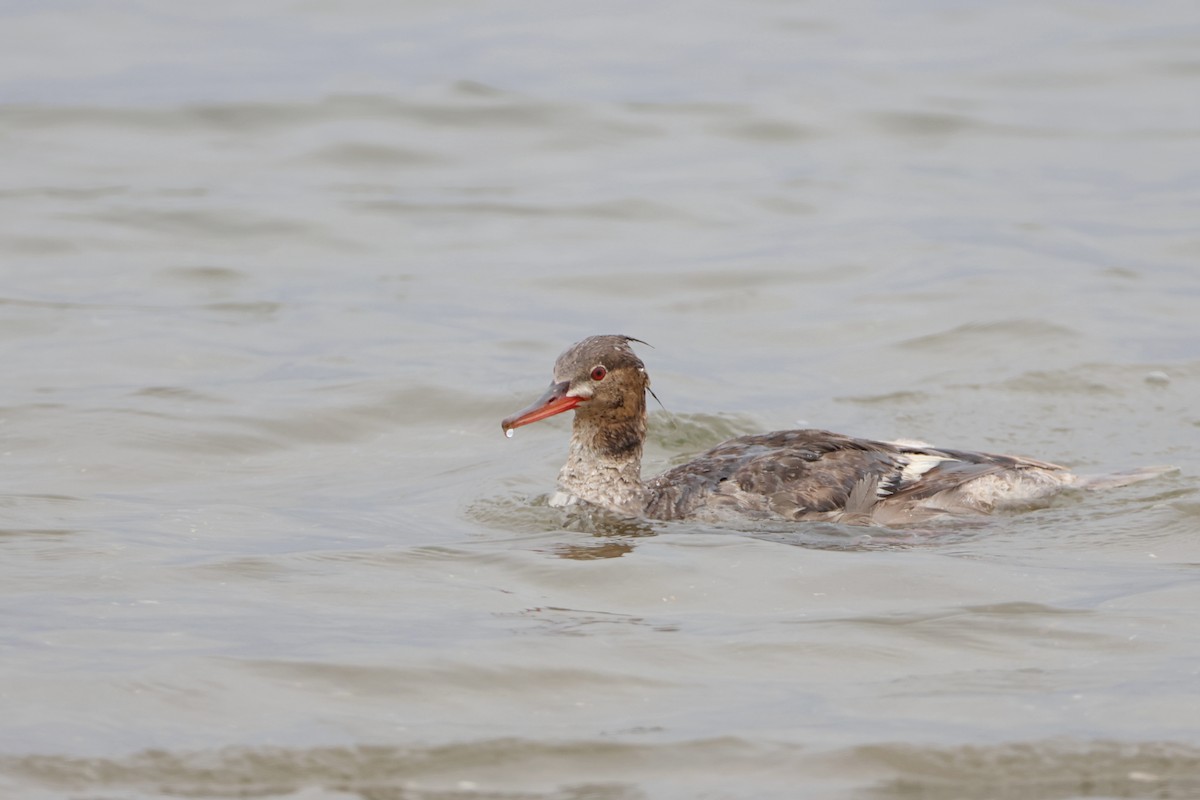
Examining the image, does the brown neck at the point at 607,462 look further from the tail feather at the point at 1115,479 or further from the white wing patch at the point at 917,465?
the tail feather at the point at 1115,479

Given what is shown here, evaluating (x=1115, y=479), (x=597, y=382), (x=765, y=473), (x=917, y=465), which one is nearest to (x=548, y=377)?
(x=597, y=382)

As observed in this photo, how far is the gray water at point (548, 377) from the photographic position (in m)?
6.20

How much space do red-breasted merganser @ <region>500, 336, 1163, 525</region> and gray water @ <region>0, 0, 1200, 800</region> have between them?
203mm

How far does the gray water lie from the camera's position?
6.20 meters

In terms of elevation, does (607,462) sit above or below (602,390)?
below

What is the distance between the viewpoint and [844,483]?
9.27m

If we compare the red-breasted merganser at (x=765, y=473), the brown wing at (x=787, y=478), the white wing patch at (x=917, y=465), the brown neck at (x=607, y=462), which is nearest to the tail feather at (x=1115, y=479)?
the red-breasted merganser at (x=765, y=473)

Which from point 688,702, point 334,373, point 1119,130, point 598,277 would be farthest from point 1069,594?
point 1119,130

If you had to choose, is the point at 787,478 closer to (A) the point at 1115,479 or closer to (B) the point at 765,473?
(B) the point at 765,473

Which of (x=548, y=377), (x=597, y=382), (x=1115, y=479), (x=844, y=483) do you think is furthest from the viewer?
(x=548, y=377)

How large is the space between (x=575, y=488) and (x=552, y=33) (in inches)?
742

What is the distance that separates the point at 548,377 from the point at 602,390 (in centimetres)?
351

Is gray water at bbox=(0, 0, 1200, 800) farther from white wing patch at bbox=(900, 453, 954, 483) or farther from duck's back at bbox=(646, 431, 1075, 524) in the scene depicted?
white wing patch at bbox=(900, 453, 954, 483)

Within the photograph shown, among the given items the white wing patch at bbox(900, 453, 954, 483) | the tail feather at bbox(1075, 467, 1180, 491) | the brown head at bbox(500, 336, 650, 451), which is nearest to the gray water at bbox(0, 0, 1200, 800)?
the tail feather at bbox(1075, 467, 1180, 491)
